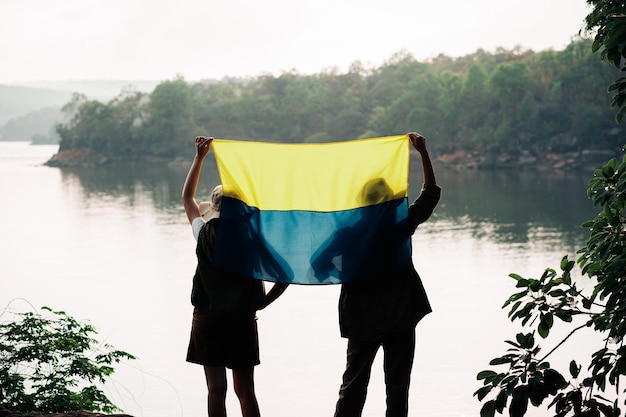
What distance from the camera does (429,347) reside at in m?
10.9

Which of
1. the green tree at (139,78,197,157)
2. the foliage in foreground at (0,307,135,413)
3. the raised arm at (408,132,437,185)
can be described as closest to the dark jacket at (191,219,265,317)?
the raised arm at (408,132,437,185)

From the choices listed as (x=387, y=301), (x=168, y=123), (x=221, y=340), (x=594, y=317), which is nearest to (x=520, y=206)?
(x=594, y=317)

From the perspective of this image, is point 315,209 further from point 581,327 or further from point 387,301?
point 581,327

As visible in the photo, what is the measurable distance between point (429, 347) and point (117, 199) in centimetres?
2539

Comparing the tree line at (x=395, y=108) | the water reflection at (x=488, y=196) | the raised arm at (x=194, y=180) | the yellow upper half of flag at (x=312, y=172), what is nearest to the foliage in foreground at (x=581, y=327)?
the yellow upper half of flag at (x=312, y=172)

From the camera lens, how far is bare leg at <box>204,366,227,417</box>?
3582 millimetres

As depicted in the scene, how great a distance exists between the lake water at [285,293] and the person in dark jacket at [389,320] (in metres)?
2.09

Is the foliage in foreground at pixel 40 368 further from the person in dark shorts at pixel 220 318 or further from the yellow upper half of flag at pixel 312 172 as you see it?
the yellow upper half of flag at pixel 312 172

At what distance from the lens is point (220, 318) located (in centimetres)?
348

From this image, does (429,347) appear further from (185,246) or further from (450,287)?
(185,246)

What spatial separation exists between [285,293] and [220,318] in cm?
1167

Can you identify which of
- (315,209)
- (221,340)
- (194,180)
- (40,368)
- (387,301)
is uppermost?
(194,180)

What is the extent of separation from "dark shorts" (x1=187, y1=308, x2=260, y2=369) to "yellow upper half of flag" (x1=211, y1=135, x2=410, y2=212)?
51cm

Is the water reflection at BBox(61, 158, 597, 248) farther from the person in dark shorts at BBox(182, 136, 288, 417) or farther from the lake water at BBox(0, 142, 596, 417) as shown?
the person in dark shorts at BBox(182, 136, 288, 417)
